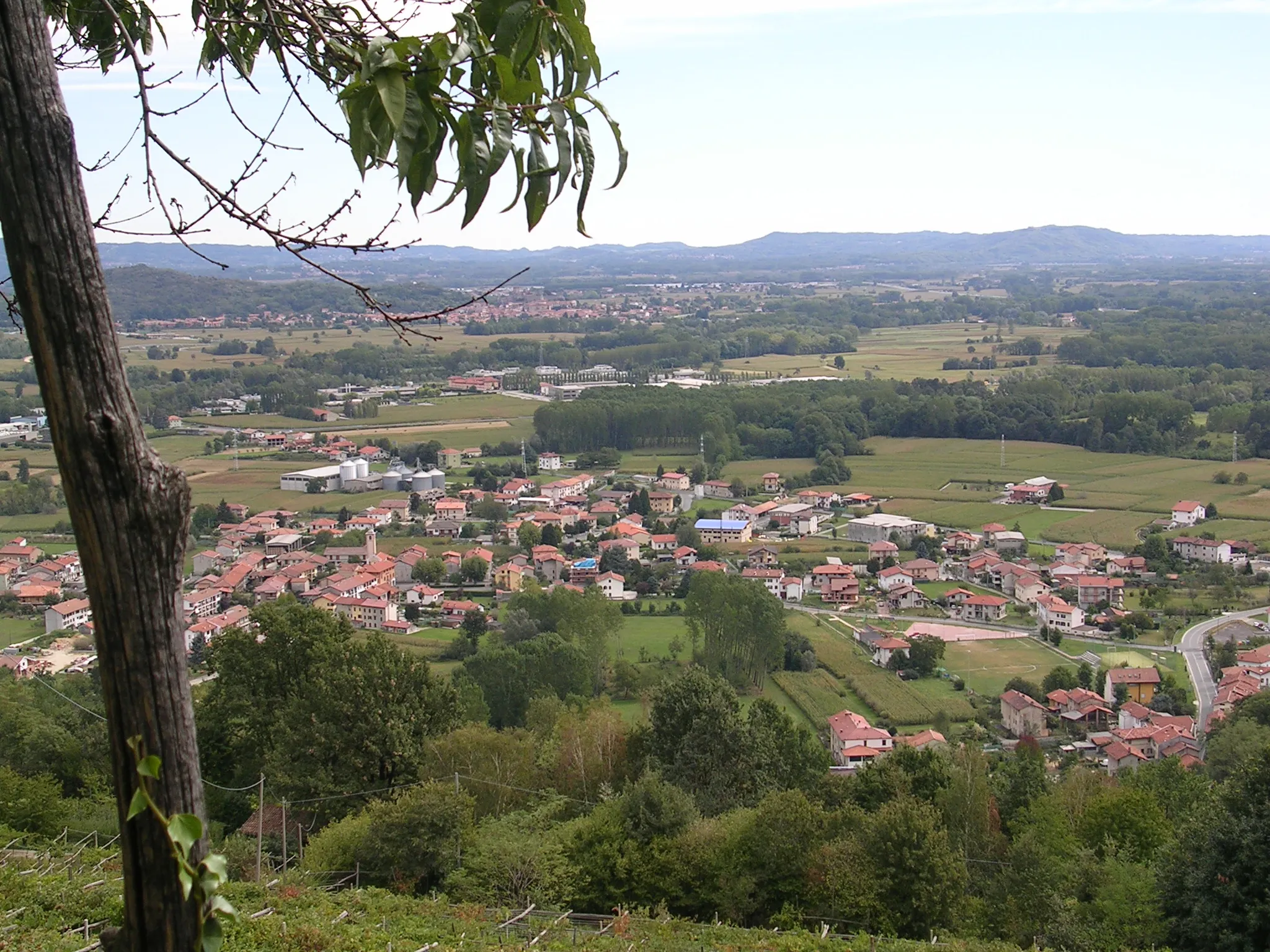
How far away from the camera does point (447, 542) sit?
2209cm

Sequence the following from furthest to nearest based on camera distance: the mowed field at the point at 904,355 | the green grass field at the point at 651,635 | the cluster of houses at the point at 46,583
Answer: the mowed field at the point at 904,355
the cluster of houses at the point at 46,583
the green grass field at the point at 651,635

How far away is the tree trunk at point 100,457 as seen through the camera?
99 centimetres

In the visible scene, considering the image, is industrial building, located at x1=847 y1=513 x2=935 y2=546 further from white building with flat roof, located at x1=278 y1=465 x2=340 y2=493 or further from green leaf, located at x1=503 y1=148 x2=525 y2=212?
green leaf, located at x1=503 y1=148 x2=525 y2=212

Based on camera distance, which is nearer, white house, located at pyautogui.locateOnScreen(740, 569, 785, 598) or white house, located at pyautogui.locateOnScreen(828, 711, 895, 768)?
white house, located at pyautogui.locateOnScreen(828, 711, 895, 768)

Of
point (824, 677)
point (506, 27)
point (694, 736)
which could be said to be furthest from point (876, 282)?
point (506, 27)

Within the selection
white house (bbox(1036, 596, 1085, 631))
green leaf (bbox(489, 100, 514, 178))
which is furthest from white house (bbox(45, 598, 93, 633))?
green leaf (bbox(489, 100, 514, 178))

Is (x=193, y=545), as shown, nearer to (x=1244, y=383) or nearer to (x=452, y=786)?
(x=452, y=786)

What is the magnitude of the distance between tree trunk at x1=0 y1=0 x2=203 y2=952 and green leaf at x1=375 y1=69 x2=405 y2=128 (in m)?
0.27

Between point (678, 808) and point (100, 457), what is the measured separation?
6215 mm

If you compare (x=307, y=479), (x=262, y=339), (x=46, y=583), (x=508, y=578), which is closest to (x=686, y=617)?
(x=508, y=578)

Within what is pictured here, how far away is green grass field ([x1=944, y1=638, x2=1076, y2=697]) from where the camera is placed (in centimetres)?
1436

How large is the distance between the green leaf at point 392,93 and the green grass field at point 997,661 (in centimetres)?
1380

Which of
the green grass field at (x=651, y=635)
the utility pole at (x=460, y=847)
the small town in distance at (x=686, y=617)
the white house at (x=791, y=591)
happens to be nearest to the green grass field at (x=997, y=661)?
the small town in distance at (x=686, y=617)

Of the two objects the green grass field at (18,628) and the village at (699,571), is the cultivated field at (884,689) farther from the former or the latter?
the green grass field at (18,628)
